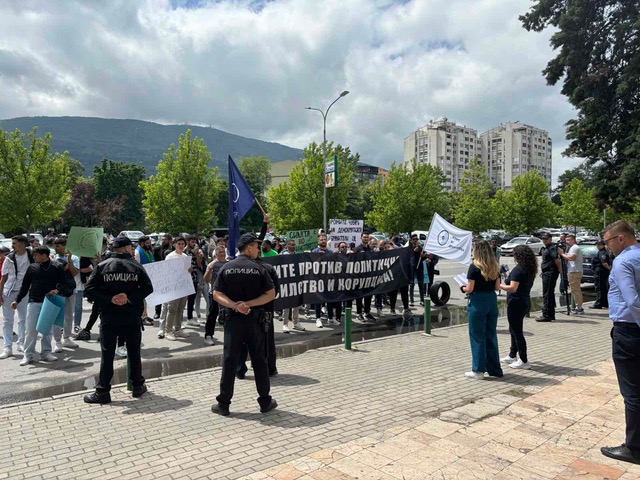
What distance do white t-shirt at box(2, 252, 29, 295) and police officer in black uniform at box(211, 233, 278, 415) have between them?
499 centimetres

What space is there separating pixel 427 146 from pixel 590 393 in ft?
572

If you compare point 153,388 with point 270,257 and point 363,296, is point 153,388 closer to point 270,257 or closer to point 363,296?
point 270,257

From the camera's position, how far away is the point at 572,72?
2547 cm

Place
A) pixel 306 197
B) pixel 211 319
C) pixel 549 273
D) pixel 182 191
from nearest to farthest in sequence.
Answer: pixel 211 319, pixel 549 273, pixel 182 191, pixel 306 197

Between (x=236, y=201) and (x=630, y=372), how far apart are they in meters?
6.91

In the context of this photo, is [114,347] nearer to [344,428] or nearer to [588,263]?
[344,428]

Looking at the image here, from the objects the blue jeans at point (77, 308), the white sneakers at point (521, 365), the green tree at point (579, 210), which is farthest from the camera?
the green tree at point (579, 210)

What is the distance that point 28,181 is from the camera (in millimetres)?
28875

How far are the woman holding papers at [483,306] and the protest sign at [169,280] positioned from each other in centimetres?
546

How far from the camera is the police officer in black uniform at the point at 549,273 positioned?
1165 centimetres

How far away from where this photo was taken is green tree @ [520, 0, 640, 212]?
2392cm

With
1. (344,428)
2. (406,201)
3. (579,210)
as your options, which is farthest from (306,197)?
(579,210)

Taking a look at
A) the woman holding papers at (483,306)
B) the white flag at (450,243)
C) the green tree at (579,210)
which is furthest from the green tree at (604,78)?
the green tree at (579,210)

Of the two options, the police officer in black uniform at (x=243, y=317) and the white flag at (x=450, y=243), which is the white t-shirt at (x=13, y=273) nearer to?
the police officer in black uniform at (x=243, y=317)
